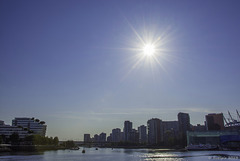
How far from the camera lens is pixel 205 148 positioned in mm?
199875

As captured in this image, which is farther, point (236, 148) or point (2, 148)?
point (236, 148)

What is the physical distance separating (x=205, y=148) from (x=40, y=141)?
151 meters

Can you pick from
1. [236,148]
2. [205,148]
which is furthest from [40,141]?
[236,148]

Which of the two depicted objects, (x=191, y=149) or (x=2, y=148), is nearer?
(x=2, y=148)

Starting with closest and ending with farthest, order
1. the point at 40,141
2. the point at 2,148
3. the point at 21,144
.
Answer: the point at 2,148 < the point at 21,144 < the point at 40,141

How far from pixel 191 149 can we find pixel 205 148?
44.2 feet

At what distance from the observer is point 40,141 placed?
200 meters

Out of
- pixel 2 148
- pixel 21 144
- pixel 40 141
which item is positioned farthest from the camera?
pixel 40 141

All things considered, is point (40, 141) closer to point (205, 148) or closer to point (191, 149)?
point (191, 149)

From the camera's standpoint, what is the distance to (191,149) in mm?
198250

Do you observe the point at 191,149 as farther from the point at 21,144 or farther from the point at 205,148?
the point at 21,144

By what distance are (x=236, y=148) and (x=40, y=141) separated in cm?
17888

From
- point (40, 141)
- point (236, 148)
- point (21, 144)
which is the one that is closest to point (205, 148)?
point (236, 148)

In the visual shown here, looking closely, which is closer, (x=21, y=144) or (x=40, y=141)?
(x=21, y=144)
